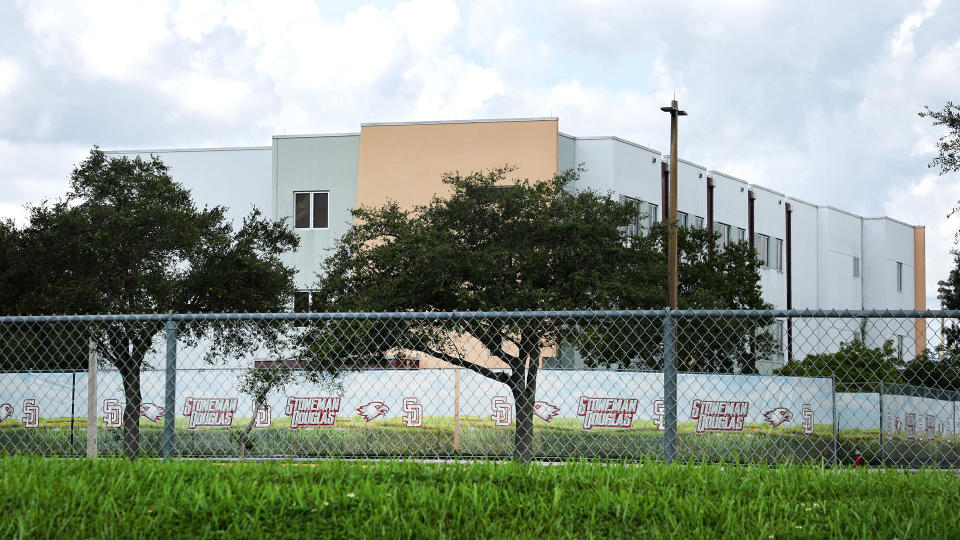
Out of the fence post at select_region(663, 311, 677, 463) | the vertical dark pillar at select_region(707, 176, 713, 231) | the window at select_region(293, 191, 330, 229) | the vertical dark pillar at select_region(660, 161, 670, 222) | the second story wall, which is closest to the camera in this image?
the fence post at select_region(663, 311, 677, 463)

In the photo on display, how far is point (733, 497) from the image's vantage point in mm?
5121

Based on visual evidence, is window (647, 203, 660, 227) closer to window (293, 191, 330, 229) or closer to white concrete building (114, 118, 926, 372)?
white concrete building (114, 118, 926, 372)

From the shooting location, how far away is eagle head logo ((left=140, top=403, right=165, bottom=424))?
11.3 meters

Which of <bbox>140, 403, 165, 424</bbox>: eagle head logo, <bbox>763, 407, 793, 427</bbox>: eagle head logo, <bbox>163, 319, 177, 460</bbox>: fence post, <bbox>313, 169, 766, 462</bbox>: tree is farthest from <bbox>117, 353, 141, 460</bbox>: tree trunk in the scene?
<bbox>763, 407, 793, 427</bbox>: eagle head logo

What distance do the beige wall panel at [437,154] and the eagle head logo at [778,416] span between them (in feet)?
66.2

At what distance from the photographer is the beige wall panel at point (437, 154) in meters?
33.4

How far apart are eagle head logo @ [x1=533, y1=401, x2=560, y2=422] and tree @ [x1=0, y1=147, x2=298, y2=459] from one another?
792 centimetres

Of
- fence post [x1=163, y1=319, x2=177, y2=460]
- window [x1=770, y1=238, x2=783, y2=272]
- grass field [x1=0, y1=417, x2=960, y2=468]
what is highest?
window [x1=770, y1=238, x2=783, y2=272]

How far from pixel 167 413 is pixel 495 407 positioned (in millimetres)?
4814

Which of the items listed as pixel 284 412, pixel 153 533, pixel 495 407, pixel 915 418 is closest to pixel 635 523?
pixel 153 533

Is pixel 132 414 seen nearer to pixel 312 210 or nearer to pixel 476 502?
pixel 476 502

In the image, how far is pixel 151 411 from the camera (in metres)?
11.4

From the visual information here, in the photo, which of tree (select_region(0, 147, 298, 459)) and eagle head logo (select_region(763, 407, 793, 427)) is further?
tree (select_region(0, 147, 298, 459))

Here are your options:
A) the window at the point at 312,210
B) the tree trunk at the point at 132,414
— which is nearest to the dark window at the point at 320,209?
the window at the point at 312,210
